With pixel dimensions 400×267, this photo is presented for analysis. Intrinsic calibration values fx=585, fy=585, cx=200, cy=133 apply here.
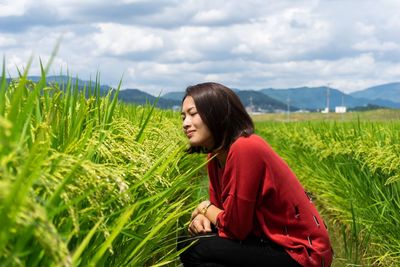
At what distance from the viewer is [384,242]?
14.0ft

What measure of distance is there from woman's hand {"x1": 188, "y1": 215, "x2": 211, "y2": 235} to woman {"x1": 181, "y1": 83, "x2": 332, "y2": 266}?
0.07 meters

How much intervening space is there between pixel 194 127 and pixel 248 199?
16.6 inches

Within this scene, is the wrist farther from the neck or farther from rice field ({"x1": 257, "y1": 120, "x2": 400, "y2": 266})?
rice field ({"x1": 257, "y1": 120, "x2": 400, "y2": 266})

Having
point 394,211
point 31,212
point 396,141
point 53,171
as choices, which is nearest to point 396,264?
point 394,211

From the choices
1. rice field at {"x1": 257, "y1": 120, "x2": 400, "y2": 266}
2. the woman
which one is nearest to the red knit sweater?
the woman

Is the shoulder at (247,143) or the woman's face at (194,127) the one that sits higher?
the woman's face at (194,127)

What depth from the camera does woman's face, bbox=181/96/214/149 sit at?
2.66 m

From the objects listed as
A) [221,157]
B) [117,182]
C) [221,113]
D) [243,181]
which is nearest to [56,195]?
[117,182]

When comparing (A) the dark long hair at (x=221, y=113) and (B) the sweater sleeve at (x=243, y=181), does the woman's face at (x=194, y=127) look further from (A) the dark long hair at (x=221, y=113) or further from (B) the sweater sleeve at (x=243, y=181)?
(B) the sweater sleeve at (x=243, y=181)

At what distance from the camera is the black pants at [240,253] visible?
8.57ft

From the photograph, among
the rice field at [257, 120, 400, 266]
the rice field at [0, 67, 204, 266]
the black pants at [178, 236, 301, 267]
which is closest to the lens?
the rice field at [0, 67, 204, 266]

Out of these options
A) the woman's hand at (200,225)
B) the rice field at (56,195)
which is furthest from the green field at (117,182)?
the woman's hand at (200,225)

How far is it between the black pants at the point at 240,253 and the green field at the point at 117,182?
7.7 inches

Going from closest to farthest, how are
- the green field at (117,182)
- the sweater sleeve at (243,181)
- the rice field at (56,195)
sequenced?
the rice field at (56,195)
the green field at (117,182)
the sweater sleeve at (243,181)
